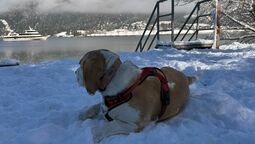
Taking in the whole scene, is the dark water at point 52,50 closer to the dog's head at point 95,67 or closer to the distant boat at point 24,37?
the dog's head at point 95,67

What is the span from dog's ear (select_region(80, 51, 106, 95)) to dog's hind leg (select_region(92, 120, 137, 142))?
35 centimetres

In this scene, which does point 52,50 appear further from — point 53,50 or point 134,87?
point 134,87

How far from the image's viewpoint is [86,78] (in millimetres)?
3504

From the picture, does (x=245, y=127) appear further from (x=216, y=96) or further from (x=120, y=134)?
(x=120, y=134)

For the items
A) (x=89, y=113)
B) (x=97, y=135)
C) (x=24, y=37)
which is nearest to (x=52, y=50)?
(x=89, y=113)

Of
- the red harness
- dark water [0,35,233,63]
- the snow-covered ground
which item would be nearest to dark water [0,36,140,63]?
dark water [0,35,233,63]

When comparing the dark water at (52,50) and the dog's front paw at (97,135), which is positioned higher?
the dog's front paw at (97,135)

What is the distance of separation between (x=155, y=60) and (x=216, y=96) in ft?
14.5

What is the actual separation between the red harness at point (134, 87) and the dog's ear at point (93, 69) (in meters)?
0.21

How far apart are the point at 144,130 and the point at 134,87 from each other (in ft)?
1.26

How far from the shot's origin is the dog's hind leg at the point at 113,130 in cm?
341

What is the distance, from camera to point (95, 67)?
11.3 feet

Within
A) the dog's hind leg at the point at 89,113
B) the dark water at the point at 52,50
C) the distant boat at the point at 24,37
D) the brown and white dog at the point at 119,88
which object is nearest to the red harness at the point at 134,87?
the brown and white dog at the point at 119,88

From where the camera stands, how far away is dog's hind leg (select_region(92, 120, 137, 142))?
11.2 ft
